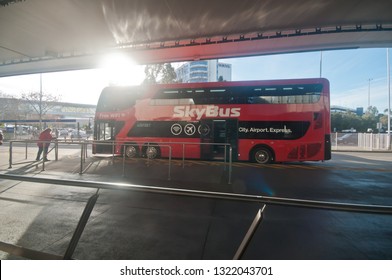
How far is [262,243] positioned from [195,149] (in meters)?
7.50

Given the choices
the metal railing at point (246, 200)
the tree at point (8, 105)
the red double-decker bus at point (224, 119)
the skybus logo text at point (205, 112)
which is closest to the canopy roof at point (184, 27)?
the red double-decker bus at point (224, 119)

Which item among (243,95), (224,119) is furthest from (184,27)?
(224,119)

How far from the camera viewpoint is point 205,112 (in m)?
10.1

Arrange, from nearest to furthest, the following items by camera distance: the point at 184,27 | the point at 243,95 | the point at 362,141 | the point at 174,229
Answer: the point at 174,229
the point at 184,27
the point at 243,95
the point at 362,141

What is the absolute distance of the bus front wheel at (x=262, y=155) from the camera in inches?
388

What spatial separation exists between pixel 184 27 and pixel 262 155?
6630mm

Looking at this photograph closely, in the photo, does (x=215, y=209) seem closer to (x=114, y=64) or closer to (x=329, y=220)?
(x=329, y=220)

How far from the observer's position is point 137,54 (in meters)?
10.7

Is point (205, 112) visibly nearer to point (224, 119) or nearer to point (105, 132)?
point (224, 119)

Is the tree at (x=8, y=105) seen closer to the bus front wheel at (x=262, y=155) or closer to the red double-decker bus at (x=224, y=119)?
the red double-decker bus at (x=224, y=119)

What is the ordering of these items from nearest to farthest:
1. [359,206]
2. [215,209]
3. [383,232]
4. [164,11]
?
[359,206] → [383,232] → [215,209] → [164,11]

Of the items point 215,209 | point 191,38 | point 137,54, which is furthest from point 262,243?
point 137,54

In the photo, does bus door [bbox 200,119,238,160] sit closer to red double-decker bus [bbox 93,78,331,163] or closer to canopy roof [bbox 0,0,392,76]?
red double-decker bus [bbox 93,78,331,163]

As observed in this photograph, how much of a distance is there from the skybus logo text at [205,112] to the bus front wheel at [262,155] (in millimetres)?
1972
